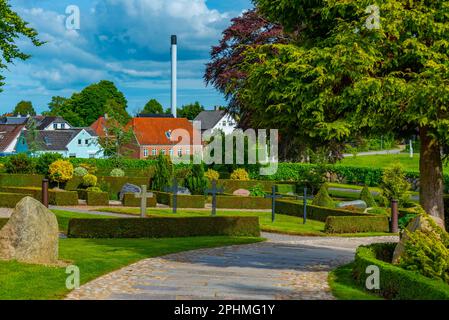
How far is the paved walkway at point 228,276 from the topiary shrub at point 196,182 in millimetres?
22954

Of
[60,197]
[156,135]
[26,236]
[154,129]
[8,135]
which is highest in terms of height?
[154,129]

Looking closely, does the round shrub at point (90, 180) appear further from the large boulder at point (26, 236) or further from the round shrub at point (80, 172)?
the large boulder at point (26, 236)

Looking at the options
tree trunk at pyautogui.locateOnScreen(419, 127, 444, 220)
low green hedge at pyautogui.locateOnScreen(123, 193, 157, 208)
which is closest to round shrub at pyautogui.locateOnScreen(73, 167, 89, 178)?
low green hedge at pyautogui.locateOnScreen(123, 193, 157, 208)

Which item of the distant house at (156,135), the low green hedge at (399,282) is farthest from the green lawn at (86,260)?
the distant house at (156,135)

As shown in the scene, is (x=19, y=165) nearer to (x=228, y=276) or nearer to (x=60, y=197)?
(x=60, y=197)

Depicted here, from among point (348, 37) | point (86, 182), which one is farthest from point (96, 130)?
point (348, 37)

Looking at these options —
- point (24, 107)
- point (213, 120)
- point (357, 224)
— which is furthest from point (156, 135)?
point (24, 107)

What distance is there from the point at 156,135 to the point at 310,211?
2456 inches

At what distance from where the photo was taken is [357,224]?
30.3 metres

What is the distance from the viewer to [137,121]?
97.2m

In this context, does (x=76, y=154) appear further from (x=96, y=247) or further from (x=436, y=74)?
(x=436, y=74)

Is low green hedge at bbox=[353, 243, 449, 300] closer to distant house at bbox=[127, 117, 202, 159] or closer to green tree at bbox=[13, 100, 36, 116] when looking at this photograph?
distant house at bbox=[127, 117, 202, 159]

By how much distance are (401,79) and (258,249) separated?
332 inches
